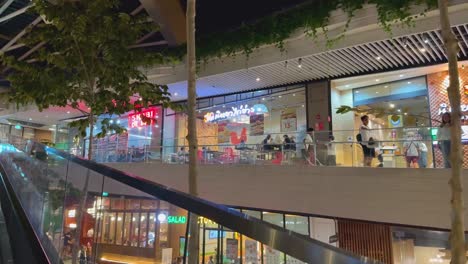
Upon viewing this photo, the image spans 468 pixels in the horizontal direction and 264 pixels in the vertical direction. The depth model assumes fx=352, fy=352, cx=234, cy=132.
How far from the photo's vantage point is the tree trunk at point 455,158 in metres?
2.01

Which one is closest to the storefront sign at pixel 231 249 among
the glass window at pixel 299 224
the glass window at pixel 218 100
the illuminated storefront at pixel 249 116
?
the glass window at pixel 299 224

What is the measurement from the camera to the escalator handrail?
333 centimetres

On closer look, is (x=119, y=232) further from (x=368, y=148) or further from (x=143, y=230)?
(x=368, y=148)

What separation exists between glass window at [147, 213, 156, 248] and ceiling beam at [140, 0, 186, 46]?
389 inches

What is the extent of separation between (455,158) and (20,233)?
4.18 metres

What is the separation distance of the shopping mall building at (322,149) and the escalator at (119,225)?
0.03 m

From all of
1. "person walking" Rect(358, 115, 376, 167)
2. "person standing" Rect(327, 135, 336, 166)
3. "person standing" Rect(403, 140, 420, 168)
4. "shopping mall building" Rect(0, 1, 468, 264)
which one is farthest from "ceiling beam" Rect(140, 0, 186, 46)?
"person standing" Rect(403, 140, 420, 168)

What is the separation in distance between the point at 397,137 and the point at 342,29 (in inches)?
136

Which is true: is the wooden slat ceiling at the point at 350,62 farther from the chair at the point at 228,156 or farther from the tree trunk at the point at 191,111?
the tree trunk at the point at 191,111

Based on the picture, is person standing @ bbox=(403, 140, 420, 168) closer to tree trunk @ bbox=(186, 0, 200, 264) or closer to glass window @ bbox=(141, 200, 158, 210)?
tree trunk @ bbox=(186, 0, 200, 264)

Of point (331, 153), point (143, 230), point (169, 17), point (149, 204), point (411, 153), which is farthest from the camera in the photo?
point (169, 17)

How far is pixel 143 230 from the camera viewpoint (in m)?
2.37

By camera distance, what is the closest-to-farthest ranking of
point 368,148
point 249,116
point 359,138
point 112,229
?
point 112,229
point 368,148
point 359,138
point 249,116

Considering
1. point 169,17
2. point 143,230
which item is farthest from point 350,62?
point 143,230
